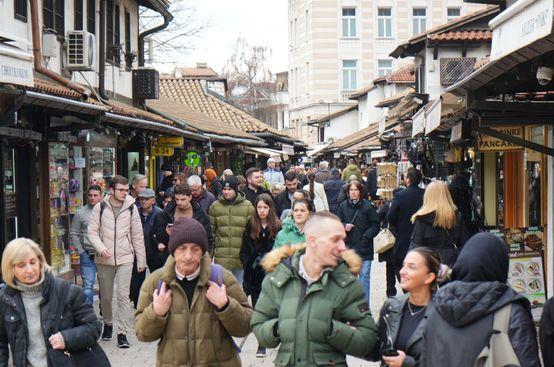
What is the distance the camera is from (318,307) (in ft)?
18.2

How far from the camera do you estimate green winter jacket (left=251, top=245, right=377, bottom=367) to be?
555 centimetres

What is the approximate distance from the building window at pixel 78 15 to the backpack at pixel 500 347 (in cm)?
1437

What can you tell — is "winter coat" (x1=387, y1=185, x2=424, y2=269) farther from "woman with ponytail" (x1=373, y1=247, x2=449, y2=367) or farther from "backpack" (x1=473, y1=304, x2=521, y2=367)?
"backpack" (x1=473, y1=304, x2=521, y2=367)

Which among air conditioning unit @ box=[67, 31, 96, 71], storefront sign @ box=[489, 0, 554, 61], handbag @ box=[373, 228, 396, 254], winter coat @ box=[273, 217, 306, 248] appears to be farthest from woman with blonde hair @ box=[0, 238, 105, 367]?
air conditioning unit @ box=[67, 31, 96, 71]

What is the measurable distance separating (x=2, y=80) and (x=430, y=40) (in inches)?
872

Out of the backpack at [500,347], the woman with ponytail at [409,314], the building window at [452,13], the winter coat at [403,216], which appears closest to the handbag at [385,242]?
the winter coat at [403,216]

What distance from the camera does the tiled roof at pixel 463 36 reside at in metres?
29.6

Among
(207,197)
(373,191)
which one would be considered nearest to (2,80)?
(207,197)

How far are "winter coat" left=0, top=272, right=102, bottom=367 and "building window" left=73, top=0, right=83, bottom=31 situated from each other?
1250 centimetres

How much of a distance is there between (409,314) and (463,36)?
24.8 m

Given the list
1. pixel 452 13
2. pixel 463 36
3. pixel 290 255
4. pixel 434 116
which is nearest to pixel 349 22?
pixel 452 13

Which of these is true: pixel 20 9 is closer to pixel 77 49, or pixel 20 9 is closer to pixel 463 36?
pixel 77 49

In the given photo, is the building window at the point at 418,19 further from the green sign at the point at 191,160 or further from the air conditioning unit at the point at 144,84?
the air conditioning unit at the point at 144,84

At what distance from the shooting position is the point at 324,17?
72.6 meters
